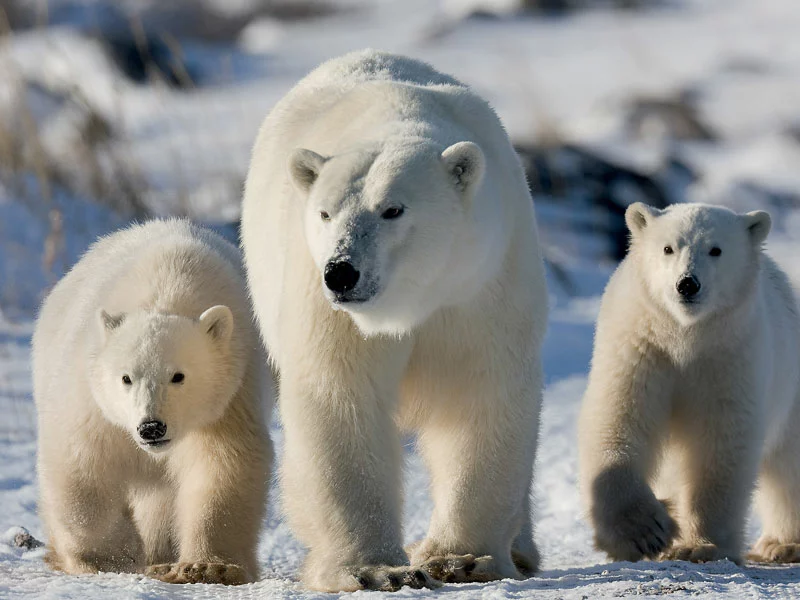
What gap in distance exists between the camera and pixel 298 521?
4359mm

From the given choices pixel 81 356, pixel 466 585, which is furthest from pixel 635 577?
pixel 81 356

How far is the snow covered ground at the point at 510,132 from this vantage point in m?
4.84

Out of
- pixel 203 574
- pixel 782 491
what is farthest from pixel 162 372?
pixel 782 491

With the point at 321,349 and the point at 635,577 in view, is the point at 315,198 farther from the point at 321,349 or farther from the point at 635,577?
the point at 635,577

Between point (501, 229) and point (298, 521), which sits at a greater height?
point (501, 229)

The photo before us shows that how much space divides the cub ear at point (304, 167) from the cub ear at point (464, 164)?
1.22ft

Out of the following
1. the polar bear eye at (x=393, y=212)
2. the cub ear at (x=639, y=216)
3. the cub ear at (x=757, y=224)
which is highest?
the cub ear at (x=639, y=216)

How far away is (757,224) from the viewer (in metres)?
5.39

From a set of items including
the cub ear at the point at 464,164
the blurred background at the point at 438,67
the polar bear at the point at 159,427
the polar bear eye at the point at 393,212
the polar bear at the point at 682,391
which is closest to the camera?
the polar bear eye at the point at 393,212

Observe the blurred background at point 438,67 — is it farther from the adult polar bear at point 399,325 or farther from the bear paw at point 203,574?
the adult polar bear at point 399,325

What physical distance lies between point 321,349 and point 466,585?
819 millimetres

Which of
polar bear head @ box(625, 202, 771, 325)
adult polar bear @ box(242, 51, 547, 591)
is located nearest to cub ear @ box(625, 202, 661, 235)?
polar bear head @ box(625, 202, 771, 325)

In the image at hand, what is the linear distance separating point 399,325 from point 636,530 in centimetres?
156

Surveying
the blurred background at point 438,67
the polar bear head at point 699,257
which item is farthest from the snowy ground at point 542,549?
the blurred background at point 438,67
